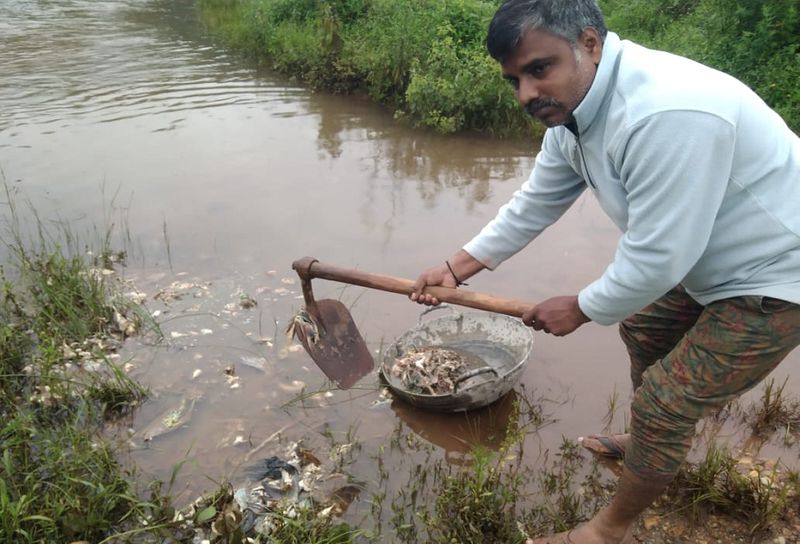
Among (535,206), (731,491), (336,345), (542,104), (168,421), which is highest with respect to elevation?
(542,104)

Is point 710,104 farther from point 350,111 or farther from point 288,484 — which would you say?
point 350,111

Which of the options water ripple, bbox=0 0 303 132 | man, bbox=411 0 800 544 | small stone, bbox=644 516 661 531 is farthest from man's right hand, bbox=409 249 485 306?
water ripple, bbox=0 0 303 132

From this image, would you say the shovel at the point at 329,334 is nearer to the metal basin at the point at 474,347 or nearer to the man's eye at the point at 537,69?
the metal basin at the point at 474,347

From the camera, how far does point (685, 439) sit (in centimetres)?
202

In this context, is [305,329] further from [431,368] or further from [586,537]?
[586,537]

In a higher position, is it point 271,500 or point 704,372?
point 704,372

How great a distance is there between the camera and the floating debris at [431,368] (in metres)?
3.17

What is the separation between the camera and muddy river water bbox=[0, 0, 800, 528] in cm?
318

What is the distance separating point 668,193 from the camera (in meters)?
1.59

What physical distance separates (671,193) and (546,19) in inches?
21.5

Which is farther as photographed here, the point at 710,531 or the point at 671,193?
the point at 710,531

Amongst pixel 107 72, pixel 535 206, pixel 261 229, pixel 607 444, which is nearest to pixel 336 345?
pixel 535 206

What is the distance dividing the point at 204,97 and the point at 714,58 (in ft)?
19.3

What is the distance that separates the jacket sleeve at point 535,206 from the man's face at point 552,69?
0.40m
